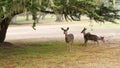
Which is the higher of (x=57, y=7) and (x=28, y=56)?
(x=57, y=7)

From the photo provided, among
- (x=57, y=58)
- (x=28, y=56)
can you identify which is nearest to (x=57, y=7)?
(x=57, y=58)

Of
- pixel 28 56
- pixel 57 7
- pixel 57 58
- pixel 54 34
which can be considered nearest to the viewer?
pixel 57 7

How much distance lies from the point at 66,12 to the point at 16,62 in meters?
3.59

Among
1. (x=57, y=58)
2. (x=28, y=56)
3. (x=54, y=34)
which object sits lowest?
(x=54, y=34)

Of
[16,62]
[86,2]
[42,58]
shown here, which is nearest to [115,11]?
[86,2]

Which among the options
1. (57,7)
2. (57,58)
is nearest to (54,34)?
(57,58)

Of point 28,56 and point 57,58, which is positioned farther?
point 28,56

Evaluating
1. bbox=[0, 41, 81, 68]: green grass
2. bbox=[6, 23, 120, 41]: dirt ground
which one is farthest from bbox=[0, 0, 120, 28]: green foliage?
bbox=[6, 23, 120, 41]: dirt ground

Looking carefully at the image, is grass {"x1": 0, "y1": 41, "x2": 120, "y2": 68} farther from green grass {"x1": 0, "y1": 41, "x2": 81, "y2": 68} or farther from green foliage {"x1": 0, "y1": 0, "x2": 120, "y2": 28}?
green foliage {"x1": 0, "y1": 0, "x2": 120, "y2": 28}

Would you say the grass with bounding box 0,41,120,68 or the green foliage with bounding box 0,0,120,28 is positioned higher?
the green foliage with bounding box 0,0,120,28

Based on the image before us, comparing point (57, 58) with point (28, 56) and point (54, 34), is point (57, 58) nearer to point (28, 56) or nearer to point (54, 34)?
point (28, 56)

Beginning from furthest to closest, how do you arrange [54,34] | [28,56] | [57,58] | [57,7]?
1. [54,34]
2. [28,56]
3. [57,58]
4. [57,7]

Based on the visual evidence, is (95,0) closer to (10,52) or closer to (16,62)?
(16,62)

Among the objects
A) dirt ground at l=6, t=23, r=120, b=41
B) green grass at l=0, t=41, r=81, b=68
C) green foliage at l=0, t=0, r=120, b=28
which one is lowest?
dirt ground at l=6, t=23, r=120, b=41
